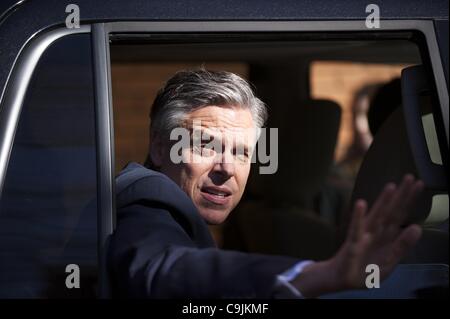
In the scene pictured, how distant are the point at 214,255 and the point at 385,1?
68cm

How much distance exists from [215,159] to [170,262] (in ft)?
1.37

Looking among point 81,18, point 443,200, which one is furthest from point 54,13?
point 443,200

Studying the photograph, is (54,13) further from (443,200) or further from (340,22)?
(443,200)

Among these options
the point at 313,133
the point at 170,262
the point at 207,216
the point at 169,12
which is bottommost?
the point at 170,262

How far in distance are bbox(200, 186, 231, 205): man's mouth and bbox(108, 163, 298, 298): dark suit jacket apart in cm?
22

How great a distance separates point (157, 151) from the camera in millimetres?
2070

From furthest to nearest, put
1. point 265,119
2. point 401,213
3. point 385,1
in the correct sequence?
point 265,119, point 385,1, point 401,213

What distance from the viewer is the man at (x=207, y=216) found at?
161cm

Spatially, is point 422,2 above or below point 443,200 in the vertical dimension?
above

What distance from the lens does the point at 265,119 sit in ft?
7.41

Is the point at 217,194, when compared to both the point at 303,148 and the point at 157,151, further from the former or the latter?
the point at 303,148

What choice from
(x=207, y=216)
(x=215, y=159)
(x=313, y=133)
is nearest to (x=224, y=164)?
(x=215, y=159)

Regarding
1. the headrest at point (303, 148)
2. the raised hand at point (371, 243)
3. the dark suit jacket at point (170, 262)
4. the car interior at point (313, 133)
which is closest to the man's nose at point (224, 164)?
the car interior at point (313, 133)

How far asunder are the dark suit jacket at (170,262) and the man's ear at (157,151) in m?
0.17
